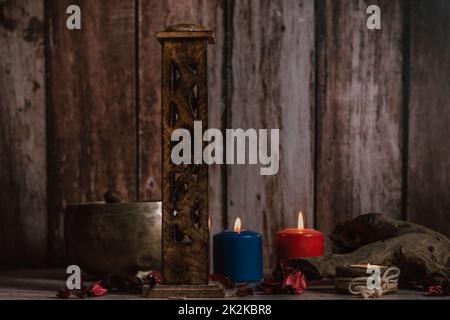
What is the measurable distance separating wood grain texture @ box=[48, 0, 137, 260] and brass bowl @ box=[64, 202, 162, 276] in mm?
252

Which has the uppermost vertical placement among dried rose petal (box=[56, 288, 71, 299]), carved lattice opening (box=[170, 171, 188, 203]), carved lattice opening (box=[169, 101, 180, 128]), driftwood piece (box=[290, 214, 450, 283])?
carved lattice opening (box=[169, 101, 180, 128])

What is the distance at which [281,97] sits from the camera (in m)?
1.53

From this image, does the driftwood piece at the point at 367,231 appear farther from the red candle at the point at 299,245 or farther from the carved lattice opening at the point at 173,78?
the carved lattice opening at the point at 173,78

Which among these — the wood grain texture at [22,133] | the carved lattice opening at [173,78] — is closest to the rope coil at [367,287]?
the carved lattice opening at [173,78]

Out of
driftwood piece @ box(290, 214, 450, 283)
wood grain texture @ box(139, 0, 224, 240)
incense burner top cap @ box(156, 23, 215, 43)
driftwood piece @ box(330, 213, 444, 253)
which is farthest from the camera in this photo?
wood grain texture @ box(139, 0, 224, 240)

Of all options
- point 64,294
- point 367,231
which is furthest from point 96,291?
point 367,231

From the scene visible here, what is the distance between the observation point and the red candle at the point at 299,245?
1.32 metres

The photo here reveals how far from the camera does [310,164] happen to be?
5.02 feet

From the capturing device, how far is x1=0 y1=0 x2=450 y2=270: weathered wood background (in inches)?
60.1

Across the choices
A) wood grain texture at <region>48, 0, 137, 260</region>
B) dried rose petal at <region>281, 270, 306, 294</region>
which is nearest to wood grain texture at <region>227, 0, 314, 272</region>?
wood grain texture at <region>48, 0, 137, 260</region>

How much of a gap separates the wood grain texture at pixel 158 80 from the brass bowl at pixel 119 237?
10.0 inches

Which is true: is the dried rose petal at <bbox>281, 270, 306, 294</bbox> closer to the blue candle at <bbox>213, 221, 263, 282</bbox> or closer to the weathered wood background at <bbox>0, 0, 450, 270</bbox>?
the blue candle at <bbox>213, 221, 263, 282</bbox>
